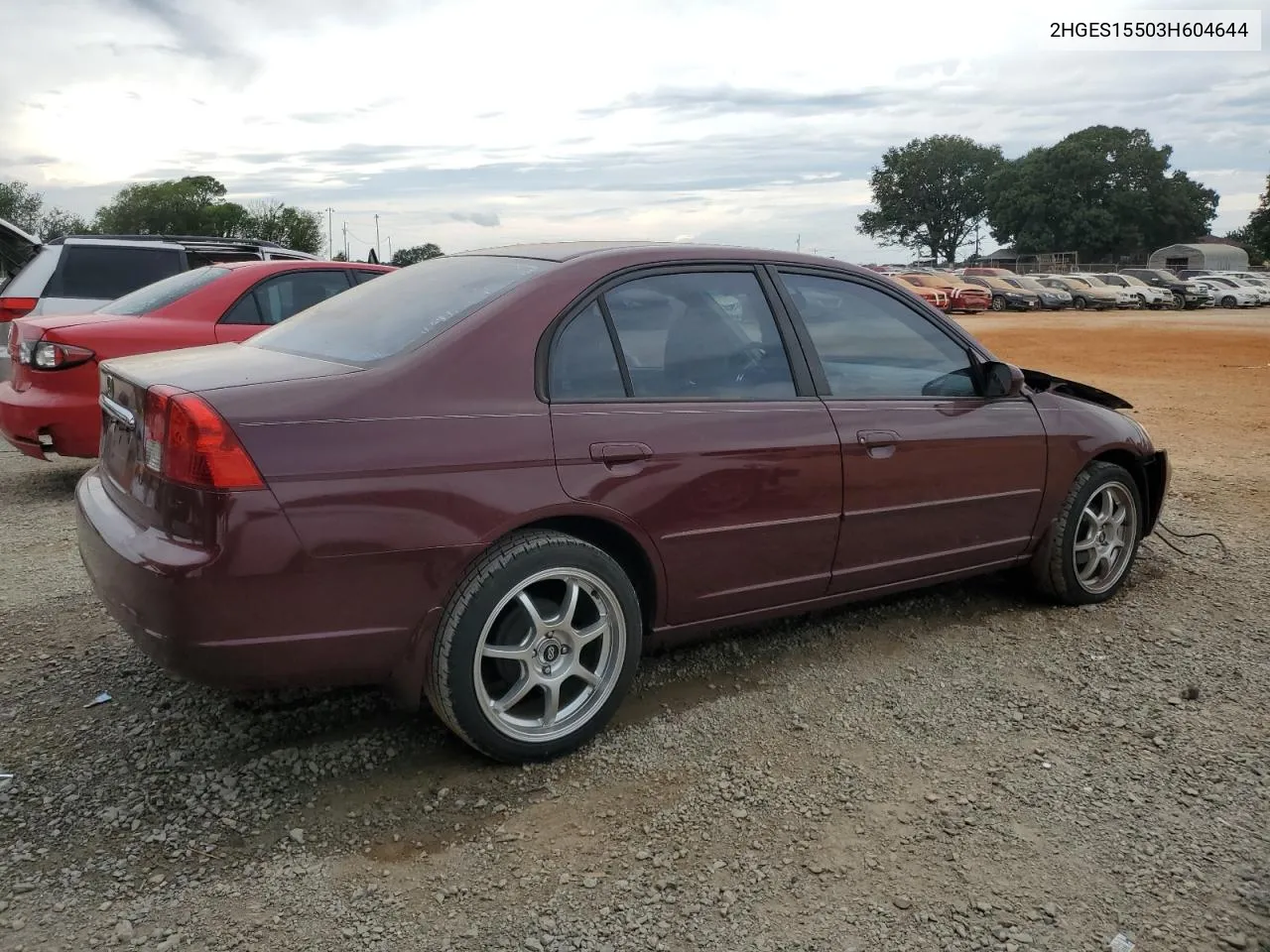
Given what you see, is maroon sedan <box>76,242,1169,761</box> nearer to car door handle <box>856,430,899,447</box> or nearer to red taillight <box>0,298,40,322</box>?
car door handle <box>856,430,899,447</box>

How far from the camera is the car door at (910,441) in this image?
12.5ft

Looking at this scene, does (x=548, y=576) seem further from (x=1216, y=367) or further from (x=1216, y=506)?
(x=1216, y=367)

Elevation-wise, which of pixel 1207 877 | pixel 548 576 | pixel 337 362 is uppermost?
pixel 337 362

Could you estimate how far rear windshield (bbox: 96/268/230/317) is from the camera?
661cm

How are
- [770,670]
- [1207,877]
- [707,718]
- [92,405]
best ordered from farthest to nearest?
[92,405] → [770,670] → [707,718] → [1207,877]

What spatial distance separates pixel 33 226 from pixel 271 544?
Result: 234 feet

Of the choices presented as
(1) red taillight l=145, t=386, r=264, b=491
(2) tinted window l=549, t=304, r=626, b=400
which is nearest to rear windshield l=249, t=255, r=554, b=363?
(2) tinted window l=549, t=304, r=626, b=400

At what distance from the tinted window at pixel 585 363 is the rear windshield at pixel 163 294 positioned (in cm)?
437

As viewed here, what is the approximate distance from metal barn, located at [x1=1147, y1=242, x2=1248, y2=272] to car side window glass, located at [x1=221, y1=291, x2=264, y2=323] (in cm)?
8637

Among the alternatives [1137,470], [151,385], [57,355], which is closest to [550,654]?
[151,385]

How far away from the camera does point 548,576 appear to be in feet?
10.1

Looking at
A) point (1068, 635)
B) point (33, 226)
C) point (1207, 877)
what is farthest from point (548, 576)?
point (33, 226)

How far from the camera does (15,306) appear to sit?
26.0 feet

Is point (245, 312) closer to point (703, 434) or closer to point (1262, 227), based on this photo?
point (703, 434)
